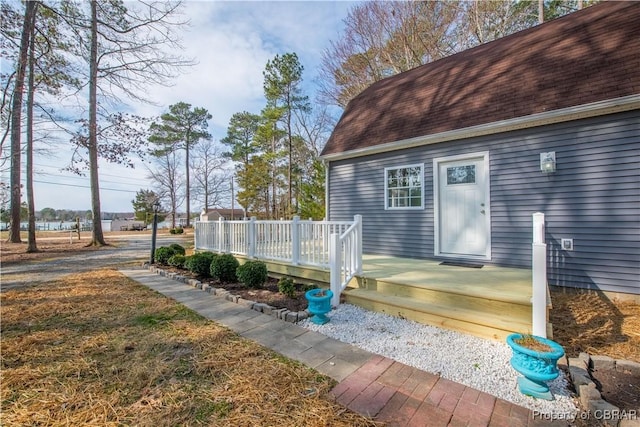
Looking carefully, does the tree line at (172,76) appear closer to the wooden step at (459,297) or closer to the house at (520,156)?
the house at (520,156)

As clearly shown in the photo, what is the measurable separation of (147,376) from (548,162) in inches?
224

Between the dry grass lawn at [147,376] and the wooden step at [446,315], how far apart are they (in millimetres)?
1520

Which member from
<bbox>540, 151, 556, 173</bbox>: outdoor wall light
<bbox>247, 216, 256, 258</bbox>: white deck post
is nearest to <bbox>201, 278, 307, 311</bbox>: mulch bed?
<bbox>247, 216, 256, 258</bbox>: white deck post

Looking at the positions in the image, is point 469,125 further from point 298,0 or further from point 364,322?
point 298,0

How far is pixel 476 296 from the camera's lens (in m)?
3.04

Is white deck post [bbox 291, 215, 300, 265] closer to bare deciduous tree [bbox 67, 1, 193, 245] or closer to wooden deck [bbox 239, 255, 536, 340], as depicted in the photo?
wooden deck [bbox 239, 255, 536, 340]

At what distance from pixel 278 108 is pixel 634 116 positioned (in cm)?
1606

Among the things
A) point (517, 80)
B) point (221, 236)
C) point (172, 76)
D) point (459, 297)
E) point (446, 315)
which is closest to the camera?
point (446, 315)

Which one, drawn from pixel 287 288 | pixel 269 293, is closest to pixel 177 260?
pixel 269 293

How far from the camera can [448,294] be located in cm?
325

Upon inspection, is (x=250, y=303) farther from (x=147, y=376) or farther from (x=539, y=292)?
(x=539, y=292)

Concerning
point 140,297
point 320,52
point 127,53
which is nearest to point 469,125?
point 140,297

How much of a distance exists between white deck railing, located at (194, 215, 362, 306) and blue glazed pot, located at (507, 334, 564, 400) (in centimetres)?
219

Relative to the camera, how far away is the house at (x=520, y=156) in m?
3.83
